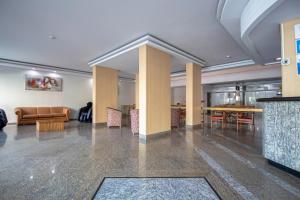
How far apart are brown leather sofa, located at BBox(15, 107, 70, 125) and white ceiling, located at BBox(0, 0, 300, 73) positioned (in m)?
2.72

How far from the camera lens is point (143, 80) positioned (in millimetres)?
4297

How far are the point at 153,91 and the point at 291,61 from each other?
118 inches

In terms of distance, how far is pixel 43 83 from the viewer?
313 inches

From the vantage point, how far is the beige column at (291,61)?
249 centimetres

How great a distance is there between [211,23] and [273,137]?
8.59ft

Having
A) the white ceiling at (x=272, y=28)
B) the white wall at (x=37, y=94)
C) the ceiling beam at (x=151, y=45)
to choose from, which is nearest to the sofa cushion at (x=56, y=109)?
the white wall at (x=37, y=94)

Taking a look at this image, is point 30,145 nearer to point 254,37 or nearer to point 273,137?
point 273,137

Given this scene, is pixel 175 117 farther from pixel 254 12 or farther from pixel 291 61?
pixel 254 12

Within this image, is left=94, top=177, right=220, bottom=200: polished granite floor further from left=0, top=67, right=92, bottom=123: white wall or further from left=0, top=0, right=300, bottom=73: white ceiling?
left=0, top=67, right=92, bottom=123: white wall

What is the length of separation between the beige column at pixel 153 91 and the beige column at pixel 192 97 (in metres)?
1.47

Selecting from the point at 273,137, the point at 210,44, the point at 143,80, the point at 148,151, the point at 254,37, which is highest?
the point at 210,44

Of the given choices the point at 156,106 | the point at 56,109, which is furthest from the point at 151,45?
the point at 56,109

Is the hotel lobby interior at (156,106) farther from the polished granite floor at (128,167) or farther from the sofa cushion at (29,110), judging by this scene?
the sofa cushion at (29,110)

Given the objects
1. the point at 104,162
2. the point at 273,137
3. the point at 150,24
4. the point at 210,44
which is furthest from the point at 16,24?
the point at 273,137
